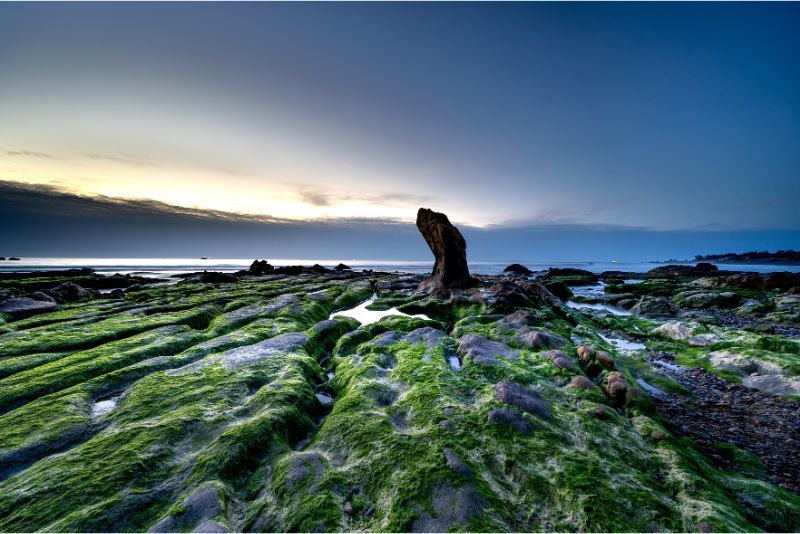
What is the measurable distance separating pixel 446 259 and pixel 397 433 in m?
25.5

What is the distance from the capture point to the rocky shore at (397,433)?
5.65 m

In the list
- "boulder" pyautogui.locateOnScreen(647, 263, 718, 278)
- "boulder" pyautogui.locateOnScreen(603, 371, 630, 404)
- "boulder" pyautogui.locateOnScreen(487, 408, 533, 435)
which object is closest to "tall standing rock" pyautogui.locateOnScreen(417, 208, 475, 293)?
"boulder" pyautogui.locateOnScreen(603, 371, 630, 404)

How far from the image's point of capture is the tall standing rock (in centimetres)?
3131

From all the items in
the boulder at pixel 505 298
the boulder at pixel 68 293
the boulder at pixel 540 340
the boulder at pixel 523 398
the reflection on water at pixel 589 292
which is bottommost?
the boulder at pixel 68 293

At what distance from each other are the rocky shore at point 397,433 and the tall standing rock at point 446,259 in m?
14.1

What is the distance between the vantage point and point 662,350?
16.7 metres

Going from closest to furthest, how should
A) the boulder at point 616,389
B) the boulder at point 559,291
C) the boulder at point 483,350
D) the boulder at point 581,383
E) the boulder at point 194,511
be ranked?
the boulder at point 194,511, the boulder at point 616,389, the boulder at point 581,383, the boulder at point 483,350, the boulder at point 559,291

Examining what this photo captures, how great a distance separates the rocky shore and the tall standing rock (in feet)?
46.4

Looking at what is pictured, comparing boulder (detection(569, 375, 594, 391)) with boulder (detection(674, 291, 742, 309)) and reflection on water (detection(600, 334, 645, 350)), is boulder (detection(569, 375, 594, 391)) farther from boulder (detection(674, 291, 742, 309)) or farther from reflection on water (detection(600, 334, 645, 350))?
boulder (detection(674, 291, 742, 309))

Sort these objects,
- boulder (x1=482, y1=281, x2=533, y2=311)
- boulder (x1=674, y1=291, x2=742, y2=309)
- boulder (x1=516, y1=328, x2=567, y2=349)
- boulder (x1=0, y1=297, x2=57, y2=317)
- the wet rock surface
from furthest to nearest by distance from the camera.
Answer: boulder (x1=674, y1=291, x2=742, y2=309)
boulder (x1=0, y1=297, x2=57, y2=317)
boulder (x1=482, y1=281, x2=533, y2=311)
boulder (x1=516, y1=328, x2=567, y2=349)
the wet rock surface

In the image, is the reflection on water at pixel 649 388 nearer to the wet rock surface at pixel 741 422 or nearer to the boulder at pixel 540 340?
the wet rock surface at pixel 741 422

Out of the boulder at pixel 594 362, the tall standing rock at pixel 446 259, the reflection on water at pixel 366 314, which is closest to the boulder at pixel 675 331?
the boulder at pixel 594 362

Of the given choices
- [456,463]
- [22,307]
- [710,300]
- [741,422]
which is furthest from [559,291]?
A: [22,307]

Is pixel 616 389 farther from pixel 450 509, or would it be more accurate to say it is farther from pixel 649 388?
pixel 450 509
